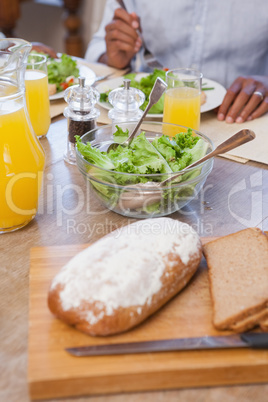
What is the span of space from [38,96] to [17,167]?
0.51 m

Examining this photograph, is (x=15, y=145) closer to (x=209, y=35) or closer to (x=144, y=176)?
(x=144, y=176)

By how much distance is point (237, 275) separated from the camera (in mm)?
811

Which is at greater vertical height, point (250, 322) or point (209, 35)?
point (209, 35)

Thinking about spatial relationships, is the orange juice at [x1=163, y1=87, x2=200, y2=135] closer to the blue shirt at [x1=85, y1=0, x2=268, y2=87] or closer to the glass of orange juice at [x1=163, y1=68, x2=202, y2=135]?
the glass of orange juice at [x1=163, y1=68, x2=202, y2=135]

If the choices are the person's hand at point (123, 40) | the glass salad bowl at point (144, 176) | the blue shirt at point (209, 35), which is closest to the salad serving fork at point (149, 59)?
the blue shirt at point (209, 35)

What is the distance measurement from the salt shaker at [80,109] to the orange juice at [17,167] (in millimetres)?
283

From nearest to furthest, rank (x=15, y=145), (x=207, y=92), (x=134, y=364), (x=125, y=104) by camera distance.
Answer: (x=134, y=364) → (x=15, y=145) → (x=125, y=104) → (x=207, y=92)

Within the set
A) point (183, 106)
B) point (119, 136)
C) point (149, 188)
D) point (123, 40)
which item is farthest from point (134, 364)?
point (123, 40)

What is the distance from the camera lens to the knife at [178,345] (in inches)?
26.6

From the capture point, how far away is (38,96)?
4.62 ft

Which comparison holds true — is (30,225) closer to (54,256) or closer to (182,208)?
(54,256)

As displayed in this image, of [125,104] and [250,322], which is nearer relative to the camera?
[250,322]

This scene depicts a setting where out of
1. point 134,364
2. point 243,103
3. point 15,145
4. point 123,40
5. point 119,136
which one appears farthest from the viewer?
point 123,40

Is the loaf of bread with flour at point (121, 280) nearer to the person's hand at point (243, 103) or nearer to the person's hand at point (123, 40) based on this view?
the person's hand at point (243, 103)
